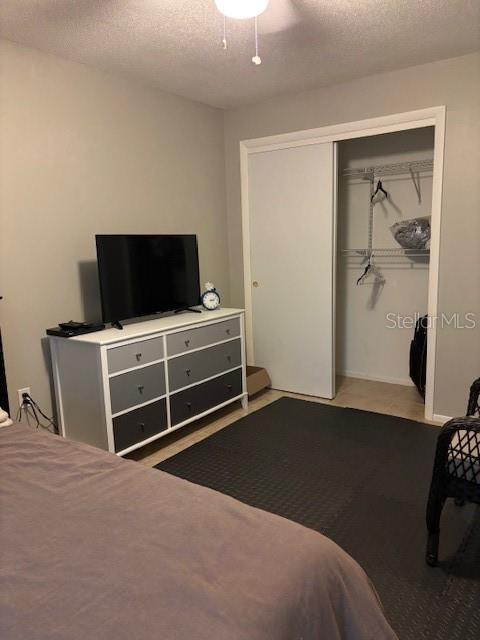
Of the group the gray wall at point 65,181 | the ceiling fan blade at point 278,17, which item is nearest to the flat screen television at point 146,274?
the gray wall at point 65,181

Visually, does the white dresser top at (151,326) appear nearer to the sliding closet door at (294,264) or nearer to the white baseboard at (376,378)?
the sliding closet door at (294,264)

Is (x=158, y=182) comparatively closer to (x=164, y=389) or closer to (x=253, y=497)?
(x=164, y=389)

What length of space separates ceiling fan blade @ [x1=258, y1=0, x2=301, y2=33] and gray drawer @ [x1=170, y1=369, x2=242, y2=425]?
87.1 inches

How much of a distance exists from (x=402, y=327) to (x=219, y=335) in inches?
71.7

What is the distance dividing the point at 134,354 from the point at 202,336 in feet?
2.10

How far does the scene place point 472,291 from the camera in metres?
3.19

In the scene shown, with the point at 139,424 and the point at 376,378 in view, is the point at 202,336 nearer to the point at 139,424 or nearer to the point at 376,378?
the point at 139,424

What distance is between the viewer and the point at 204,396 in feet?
11.1

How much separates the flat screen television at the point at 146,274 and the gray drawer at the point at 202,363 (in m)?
0.40

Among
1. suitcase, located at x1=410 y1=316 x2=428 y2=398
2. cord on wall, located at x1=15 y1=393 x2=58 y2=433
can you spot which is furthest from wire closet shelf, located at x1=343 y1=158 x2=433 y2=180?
cord on wall, located at x1=15 y1=393 x2=58 y2=433

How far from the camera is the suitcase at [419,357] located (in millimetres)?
3770

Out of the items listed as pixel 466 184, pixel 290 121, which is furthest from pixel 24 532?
pixel 290 121

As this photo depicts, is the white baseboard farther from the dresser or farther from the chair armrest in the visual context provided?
the chair armrest

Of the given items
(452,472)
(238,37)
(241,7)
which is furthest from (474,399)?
(238,37)
